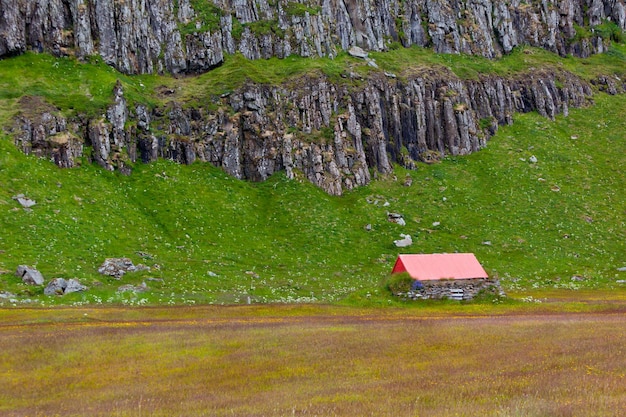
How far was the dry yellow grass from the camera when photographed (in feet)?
58.0

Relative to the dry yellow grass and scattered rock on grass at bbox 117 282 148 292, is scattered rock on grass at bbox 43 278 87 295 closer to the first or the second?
scattered rock on grass at bbox 117 282 148 292

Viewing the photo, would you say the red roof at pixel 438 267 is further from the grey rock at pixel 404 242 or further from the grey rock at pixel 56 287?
the grey rock at pixel 56 287

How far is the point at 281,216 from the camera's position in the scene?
79.5 m

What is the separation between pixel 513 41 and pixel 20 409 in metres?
135

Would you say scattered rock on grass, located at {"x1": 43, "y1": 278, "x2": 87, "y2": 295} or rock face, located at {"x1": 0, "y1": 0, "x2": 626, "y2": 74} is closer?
scattered rock on grass, located at {"x1": 43, "y1": 278, "x2": 87, "y2": 295}

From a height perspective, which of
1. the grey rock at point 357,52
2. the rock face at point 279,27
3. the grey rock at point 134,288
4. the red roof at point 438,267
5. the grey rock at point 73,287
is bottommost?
the red roof at point 438,267

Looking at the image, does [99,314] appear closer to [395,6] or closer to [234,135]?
[234,135]

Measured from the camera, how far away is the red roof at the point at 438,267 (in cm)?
5403

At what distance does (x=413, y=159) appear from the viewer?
99312 millimetres

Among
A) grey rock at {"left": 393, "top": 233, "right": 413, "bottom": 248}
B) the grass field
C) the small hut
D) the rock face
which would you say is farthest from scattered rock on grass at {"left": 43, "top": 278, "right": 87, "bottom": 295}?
the rock face

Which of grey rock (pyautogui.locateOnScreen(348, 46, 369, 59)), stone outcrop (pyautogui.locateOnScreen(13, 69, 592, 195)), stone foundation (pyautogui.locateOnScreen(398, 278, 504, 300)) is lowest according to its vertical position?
stone foundation (pyautogui.locateOnScreen(398, 278, 504, 300))

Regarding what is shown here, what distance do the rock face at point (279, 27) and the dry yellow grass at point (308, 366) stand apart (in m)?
64.8

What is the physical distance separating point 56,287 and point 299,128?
171ft

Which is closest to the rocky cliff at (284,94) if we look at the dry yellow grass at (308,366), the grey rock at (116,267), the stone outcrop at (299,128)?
the stone outcrop at (299,128)
